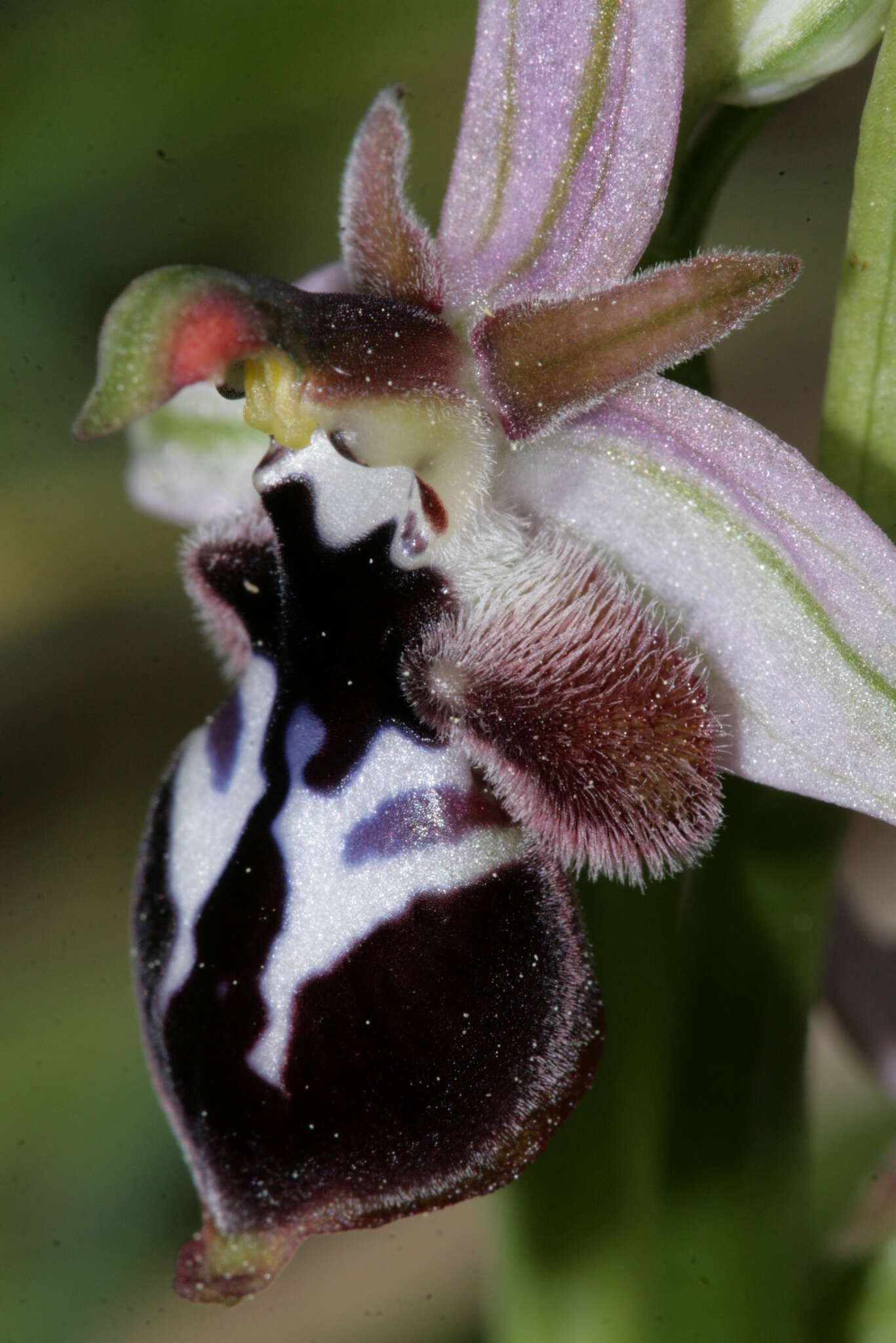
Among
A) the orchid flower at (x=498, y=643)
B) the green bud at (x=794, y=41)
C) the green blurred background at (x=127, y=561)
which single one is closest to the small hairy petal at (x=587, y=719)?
the orchid flower at (x=498, y=643)

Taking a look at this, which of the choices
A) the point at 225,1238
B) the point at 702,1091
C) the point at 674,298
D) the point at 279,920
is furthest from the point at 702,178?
the point at 225,1238

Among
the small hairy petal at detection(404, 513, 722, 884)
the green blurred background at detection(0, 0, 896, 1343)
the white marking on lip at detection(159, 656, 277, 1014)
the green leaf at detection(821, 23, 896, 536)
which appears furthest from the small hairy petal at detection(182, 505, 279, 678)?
the green blurred background at detection(0, 0, 896, 1343)

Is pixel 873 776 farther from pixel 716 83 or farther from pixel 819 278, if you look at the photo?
pixel 819 278

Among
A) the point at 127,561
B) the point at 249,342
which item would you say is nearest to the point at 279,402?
the point at 249,342

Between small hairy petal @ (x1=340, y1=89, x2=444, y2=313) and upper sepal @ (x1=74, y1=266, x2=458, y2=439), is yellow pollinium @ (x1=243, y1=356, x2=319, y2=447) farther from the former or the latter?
small hairy petal @ (x1=340, y1=89, x2=444, y2=313)

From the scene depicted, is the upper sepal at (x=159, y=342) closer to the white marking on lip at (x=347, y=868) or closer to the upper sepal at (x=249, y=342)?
the upper sepal at (x=249, y=342)

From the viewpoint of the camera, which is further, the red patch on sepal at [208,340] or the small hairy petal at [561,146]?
the small hairy petal at [561,146]
